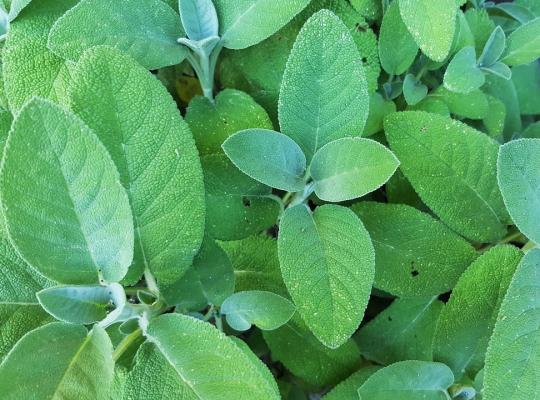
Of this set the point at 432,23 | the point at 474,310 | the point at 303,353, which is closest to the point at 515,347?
the point at 474,310

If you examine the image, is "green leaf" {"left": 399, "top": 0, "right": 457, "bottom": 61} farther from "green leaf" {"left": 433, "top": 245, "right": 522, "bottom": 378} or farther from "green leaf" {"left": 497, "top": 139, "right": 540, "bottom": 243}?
"green leaf" {"left": 433, "top": 245, "right": 522, "bottom": 378}

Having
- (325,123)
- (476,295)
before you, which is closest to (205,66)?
(325,123)

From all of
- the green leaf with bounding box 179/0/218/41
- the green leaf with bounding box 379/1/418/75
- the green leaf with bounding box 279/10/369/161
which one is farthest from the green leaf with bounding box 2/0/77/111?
the green leaf with bounding box 379/1/418/75

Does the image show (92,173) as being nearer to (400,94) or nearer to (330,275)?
(330,275)

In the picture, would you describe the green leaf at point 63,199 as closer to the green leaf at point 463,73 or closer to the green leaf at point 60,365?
the green leaf at point 60,365

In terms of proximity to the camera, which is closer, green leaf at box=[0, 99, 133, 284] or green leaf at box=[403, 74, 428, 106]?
green leaf at box=[0, 99, 133, 284]

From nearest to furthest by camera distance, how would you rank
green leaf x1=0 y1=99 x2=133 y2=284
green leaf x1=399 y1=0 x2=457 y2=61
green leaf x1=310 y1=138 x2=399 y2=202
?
1. green leaf x1=0 y1=99 x2=133 y2=284
2. green leaf x1=310 y1=138 x2=399 y2=202
3. green leaf x1=399 y1=0 x2=457 y2=61

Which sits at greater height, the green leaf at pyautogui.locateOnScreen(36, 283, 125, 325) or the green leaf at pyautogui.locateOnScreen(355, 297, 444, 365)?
the green leaf at pyautogui.locateOnScreen(36, 283, 125, 325)

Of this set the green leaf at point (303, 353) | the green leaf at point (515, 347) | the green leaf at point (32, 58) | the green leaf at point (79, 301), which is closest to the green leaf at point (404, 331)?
the green leaf at point (303, 353)
